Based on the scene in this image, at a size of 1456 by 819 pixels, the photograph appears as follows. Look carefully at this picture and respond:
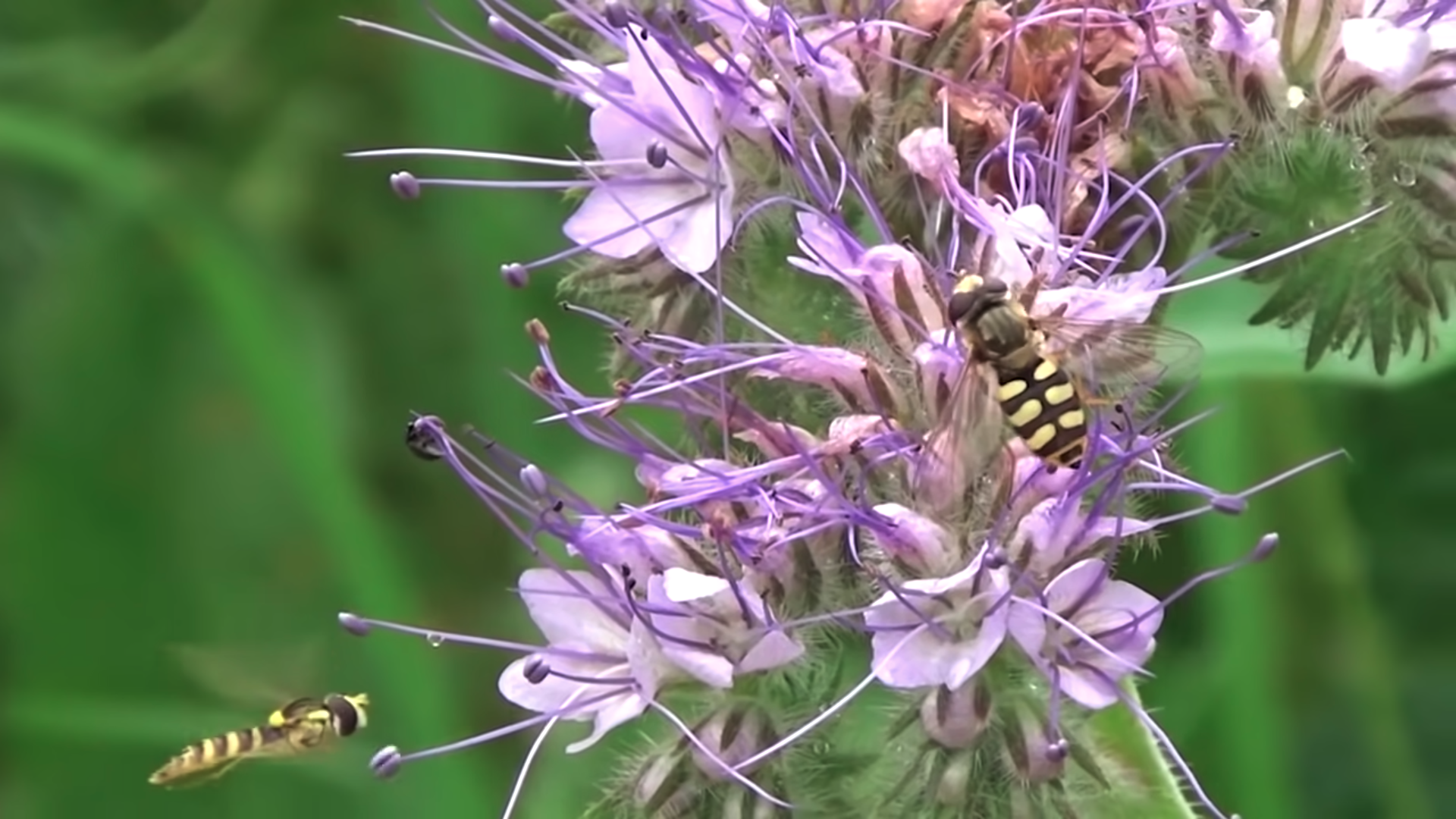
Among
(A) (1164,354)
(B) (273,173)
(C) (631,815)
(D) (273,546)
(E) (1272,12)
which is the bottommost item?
(D) (273,546)

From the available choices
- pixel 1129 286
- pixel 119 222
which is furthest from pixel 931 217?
pixel 119 222

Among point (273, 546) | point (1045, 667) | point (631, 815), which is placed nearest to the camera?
point (1045, 667)

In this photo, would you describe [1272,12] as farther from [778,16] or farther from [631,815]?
[631,815]

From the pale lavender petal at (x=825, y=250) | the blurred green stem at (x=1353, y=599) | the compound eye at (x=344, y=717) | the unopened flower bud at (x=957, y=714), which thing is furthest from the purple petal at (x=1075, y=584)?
the blurred green stem at (x=1353, y=599)

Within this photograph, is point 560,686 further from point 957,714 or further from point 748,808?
point 957,714

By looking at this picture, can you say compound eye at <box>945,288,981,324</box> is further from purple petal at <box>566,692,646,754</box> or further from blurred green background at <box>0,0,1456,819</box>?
blurred green background at <box>0,0,1456,819</box>

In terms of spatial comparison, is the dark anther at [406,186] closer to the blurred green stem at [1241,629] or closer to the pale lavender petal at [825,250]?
the pale lavender petal at [825,250]

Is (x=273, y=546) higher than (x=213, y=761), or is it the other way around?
(x=213, y=761)
